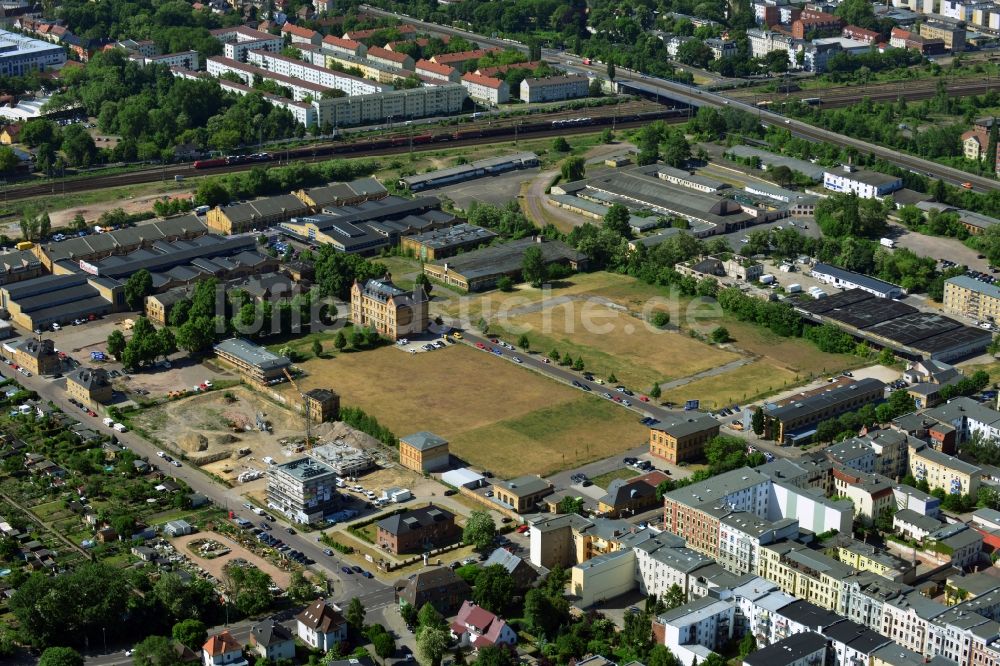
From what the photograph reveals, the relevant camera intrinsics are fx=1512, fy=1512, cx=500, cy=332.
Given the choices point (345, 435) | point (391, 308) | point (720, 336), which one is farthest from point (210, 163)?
point (345, 435)

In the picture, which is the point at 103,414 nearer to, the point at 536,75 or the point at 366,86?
the point at 366,86

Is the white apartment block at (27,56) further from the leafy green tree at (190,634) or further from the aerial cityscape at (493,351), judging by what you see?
the leafy green tree at (190,634)

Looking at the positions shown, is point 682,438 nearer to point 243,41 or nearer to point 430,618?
point 430,618

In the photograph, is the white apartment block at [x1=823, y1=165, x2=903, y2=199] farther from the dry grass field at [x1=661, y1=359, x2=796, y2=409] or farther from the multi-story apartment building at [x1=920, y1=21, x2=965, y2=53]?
the multi-story apartment building at [x1=920, y1=21, x2=965, y2=53]

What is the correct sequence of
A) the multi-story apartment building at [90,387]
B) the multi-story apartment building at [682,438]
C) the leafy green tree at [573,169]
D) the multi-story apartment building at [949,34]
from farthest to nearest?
the multi-story apartment building at [949,34]
the leafy green tree at [573,169]
the multi-story apartment building at [90,387]
the multi-story apartment building at [682,438]

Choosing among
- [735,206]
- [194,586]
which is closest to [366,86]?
[735,206]

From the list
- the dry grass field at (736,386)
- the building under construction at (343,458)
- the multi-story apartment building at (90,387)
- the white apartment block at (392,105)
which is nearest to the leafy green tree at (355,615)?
the building under construction at (343,458)
